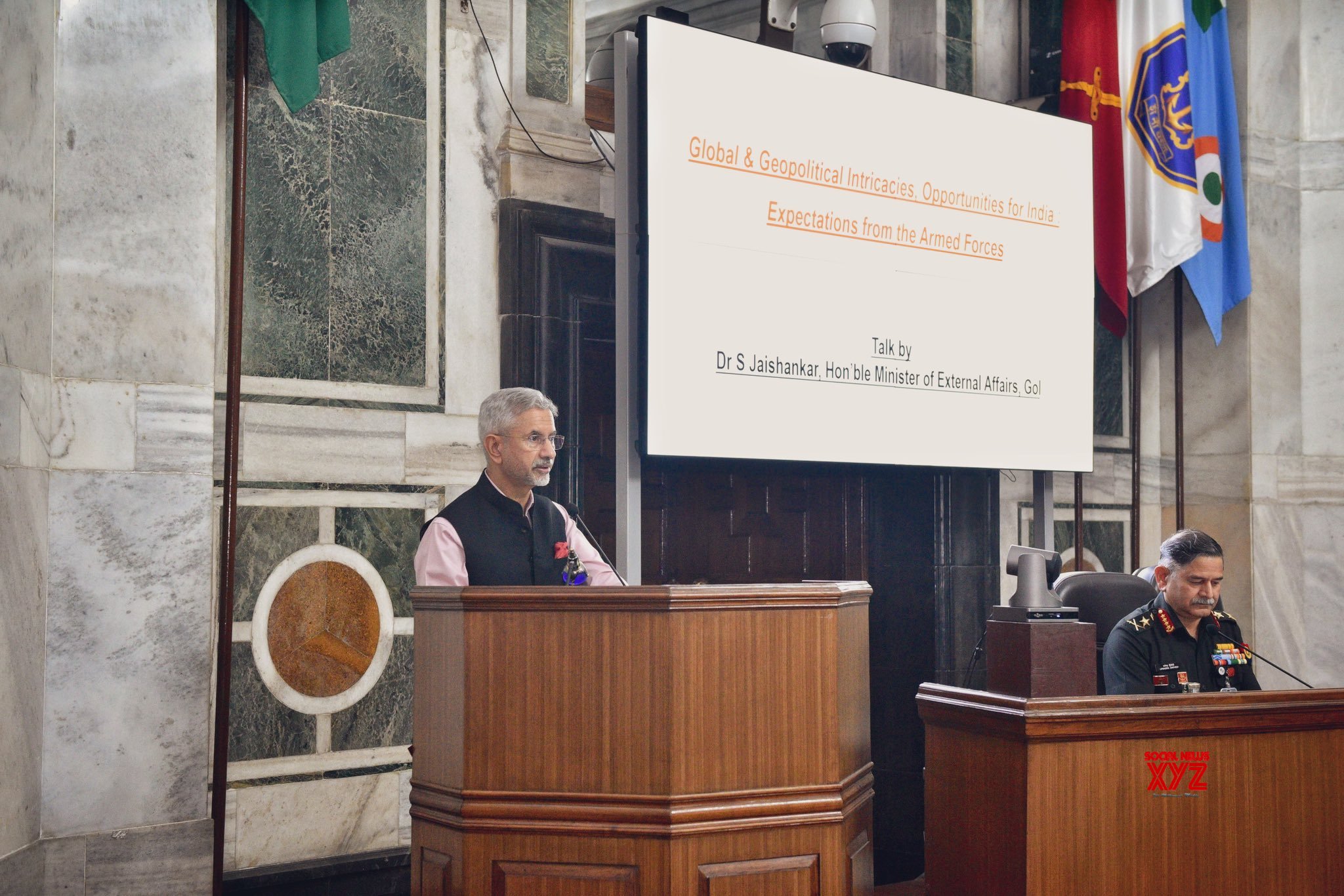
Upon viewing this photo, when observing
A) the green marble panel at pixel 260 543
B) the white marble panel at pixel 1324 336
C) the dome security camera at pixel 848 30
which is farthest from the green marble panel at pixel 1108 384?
the green marble panel at pixel 260 543

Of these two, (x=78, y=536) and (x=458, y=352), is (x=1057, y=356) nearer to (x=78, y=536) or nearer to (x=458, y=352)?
(x=458, y=352)

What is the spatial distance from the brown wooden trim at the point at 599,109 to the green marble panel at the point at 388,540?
1.54 meters

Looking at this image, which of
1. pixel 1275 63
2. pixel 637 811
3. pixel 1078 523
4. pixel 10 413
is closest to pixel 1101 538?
pixel 1078 523

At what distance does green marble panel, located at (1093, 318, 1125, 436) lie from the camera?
6555 mm

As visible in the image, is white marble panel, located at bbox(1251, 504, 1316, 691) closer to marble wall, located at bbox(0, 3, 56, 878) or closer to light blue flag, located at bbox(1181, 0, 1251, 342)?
light blue flag, located at bbox(1181, 0, 1251, 342)

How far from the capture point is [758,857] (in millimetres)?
2816

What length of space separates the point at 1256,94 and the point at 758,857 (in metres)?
5.37

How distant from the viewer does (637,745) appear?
275cm

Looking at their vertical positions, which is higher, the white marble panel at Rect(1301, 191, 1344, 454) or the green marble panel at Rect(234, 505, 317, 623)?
the white marble panel at Rect(1301, 191, 1344, 454)

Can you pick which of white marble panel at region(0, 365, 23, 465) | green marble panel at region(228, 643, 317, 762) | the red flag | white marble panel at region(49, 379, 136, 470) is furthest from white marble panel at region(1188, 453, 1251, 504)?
white marble panel at region(0, 365, 23, 465)

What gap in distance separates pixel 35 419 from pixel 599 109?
2226 mm

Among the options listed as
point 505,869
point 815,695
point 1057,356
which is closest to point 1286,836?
point 815,695

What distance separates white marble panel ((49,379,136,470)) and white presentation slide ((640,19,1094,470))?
1615 mm

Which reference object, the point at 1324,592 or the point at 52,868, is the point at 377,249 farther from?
the point at 1324,592
